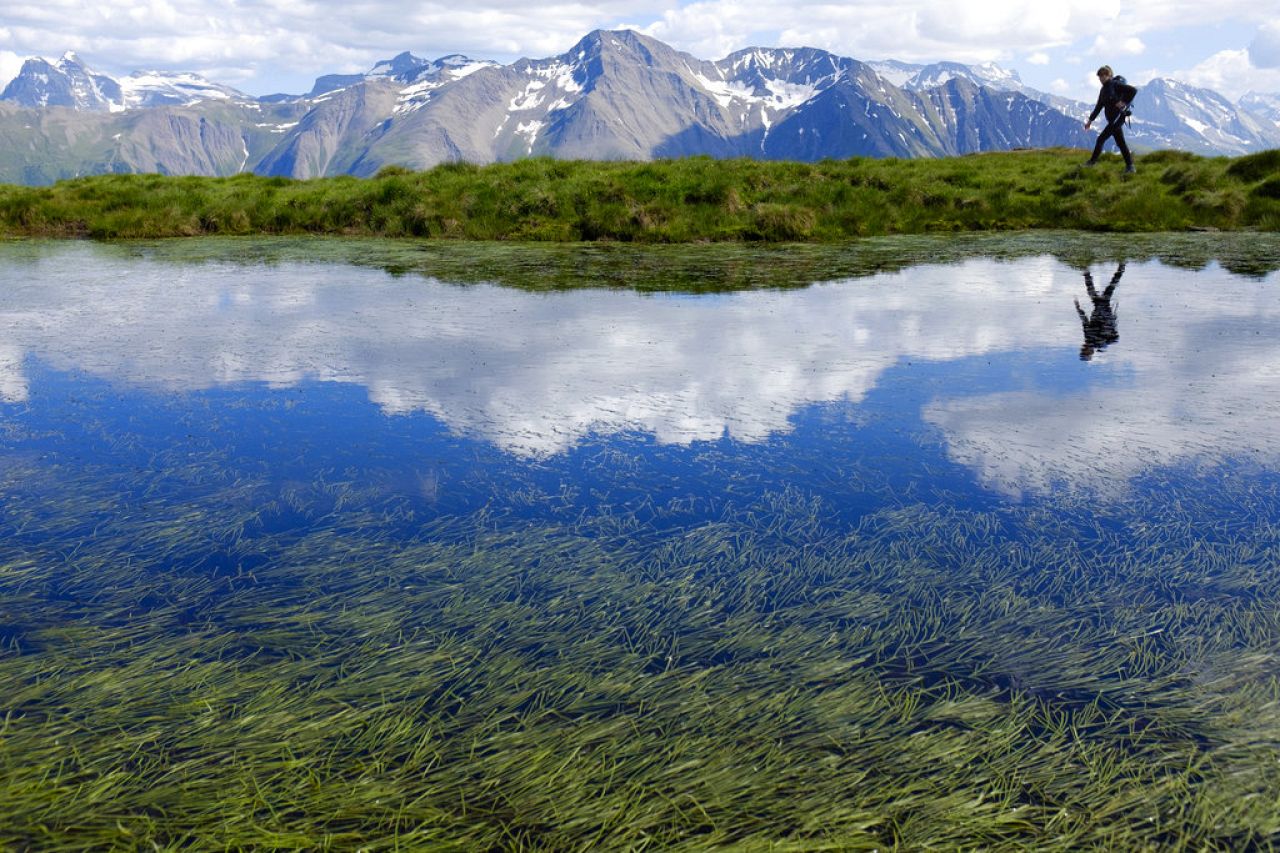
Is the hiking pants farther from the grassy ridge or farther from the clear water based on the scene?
the clear water

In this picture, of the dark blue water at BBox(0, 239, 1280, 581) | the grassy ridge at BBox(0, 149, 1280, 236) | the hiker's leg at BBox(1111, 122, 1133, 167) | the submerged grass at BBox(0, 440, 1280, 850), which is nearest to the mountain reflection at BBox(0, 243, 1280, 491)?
the dark blue water at BBox(0, 239, 1280, 581)

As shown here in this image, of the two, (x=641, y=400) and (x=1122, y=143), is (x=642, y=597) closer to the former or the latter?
(x=641, y=400)

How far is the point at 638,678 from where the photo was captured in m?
3.89

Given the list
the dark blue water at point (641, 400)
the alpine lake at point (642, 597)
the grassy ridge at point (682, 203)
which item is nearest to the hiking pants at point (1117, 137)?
the grassy ridge at point (682, 203)

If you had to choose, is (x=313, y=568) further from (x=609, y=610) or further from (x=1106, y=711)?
(x=1106, y=711)

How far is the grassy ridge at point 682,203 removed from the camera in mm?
22922

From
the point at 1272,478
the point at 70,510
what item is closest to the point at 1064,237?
the point at 1272,478

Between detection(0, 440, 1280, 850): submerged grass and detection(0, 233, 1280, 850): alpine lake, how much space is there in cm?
2

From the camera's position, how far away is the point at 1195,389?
8.57 metres

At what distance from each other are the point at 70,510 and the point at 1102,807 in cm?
657

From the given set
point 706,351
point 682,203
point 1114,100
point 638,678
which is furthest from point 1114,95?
point 638,678

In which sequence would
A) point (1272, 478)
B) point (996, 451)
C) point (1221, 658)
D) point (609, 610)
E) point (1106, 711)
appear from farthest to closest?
point (996, 451)
point (1272, 478)
point (609, 610)
point (1221, 658)
point (1106, 711)

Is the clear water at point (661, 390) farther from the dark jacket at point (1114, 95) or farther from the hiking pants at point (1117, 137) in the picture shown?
the dark jacket at point (1114, 95)

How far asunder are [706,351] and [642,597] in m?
6.12
